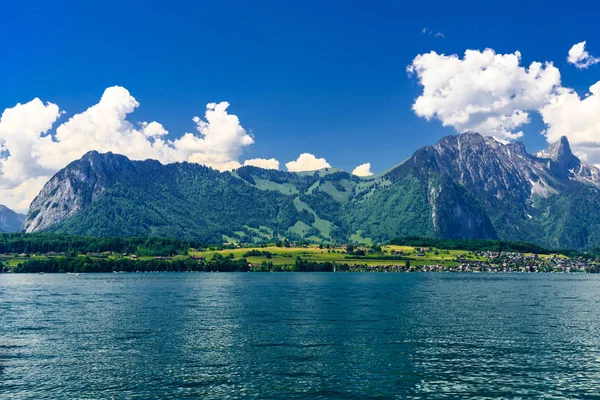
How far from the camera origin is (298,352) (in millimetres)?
66188

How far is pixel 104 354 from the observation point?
214 feet

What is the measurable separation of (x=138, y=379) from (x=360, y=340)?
114ft

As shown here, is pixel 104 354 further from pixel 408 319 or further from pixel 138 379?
pixel 408 319

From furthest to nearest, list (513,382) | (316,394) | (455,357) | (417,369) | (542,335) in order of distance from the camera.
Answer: (542,335), (455,357), (417,369), (513,382), (316,394)

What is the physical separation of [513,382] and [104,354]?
4922 cm

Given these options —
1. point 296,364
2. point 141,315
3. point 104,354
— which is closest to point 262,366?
point 296,364

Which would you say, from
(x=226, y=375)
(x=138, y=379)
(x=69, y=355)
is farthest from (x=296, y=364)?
(x=69, y=355)

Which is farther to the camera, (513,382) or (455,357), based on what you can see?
(455,357)

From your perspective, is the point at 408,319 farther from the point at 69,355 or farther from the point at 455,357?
the point at 69,355

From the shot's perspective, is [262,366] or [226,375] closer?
[226,375]

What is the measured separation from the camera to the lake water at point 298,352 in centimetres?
4909

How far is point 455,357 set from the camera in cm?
6334

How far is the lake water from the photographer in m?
49.1

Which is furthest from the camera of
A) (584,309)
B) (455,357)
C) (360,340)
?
(584,309)
